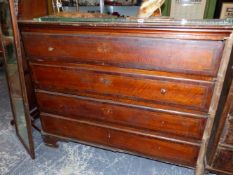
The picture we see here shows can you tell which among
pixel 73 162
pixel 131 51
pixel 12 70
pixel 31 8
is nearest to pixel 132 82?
pixel 131 51

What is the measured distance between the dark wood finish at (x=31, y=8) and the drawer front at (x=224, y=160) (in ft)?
6.42

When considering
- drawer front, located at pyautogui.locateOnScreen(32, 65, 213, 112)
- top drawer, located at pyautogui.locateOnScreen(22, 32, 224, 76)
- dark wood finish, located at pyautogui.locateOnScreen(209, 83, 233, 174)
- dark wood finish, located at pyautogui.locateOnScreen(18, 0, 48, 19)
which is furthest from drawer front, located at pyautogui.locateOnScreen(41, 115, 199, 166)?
dark wood finish, located at pyautogui.locateOnScreen(18, 0, 48, 19)

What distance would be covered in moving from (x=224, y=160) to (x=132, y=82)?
2.77ft

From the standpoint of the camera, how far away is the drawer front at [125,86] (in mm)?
1244

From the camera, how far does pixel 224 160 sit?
1360mm

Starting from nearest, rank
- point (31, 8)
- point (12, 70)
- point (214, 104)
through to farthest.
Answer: point (214, 104) < point (12, 70) < point (31, 8)

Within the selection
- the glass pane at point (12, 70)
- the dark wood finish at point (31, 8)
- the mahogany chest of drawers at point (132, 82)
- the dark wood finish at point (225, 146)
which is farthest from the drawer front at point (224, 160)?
the dark wood finish at point (31, 8)

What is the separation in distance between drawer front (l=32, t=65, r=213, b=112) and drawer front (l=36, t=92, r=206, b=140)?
0.08 meters

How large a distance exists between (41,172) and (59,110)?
536mm

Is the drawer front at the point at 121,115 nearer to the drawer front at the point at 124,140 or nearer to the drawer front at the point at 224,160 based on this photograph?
the drawer front at the point at 124,140

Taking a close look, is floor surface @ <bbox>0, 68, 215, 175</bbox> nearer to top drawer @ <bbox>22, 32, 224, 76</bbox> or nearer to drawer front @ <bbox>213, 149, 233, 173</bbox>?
drawer front @ <bbox>213, 149, 233, 173</bbox>

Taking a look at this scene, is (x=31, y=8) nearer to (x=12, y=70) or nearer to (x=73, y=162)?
(x=12, y=70)

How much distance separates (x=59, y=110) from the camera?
5.56ft

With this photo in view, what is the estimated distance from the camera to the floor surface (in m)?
1.64
